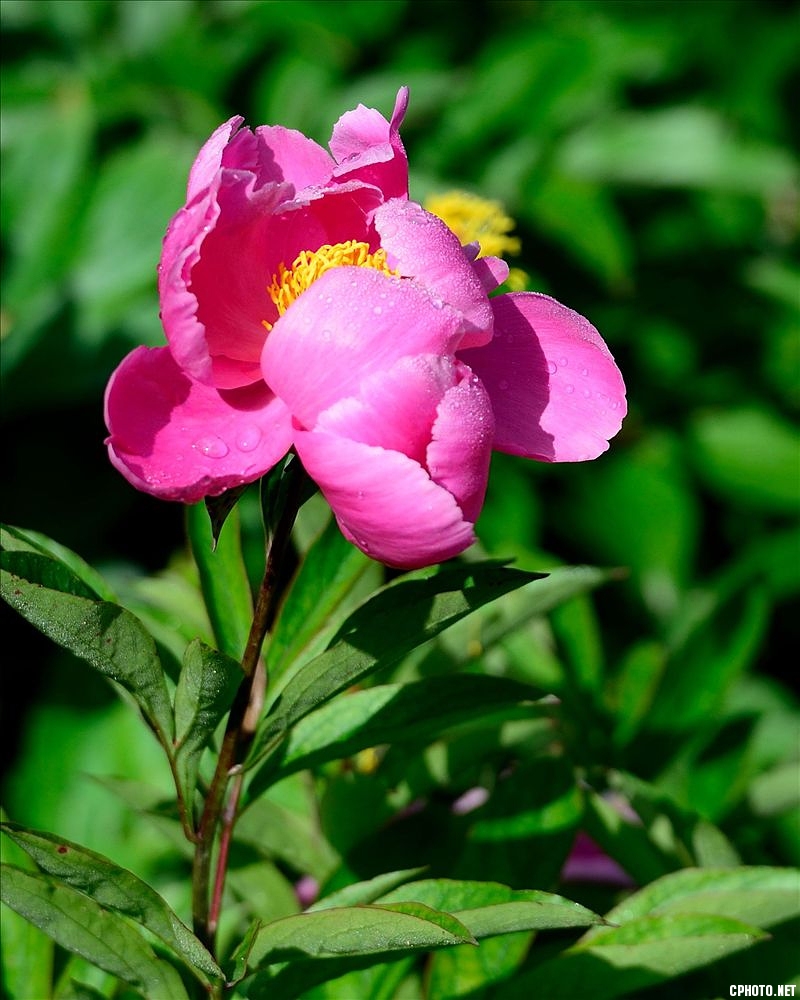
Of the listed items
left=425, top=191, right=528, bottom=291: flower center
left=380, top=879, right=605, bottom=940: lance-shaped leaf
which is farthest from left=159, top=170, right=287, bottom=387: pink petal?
left=425, top=191, right=528, bottom=291: flower center

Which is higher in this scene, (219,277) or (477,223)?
(219,277)

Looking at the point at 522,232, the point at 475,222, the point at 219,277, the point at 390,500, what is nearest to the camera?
the point at 390,500

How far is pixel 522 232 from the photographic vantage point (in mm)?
2148

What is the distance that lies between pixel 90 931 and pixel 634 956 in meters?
0.38

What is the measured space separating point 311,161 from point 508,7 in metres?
1.99

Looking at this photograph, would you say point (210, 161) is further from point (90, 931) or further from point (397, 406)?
point (90, 931)

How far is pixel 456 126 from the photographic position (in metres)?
2.12

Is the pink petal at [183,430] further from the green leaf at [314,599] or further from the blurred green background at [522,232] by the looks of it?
the blurred green background at [522,232]

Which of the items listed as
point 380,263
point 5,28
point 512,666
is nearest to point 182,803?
point 380,263

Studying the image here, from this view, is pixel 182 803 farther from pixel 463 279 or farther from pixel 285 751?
pixel 463 279

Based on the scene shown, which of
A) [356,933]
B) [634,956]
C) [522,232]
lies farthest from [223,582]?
[522,232]

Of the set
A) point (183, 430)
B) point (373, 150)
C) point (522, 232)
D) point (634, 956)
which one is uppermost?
point (373, 150)

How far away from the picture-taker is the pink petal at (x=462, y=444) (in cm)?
61

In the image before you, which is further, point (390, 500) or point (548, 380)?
point (548, 380)
